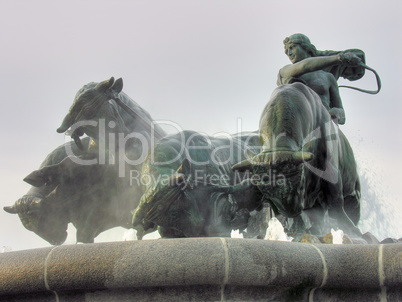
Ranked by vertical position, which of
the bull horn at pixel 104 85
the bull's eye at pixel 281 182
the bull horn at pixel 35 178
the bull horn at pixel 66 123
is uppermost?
the bull horn at pixel 104 85

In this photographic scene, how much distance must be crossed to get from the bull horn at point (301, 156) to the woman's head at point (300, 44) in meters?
4.04

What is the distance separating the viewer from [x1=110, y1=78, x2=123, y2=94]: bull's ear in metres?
6.48

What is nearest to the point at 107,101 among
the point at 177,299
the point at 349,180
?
the point at 349,180

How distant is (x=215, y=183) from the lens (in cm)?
564

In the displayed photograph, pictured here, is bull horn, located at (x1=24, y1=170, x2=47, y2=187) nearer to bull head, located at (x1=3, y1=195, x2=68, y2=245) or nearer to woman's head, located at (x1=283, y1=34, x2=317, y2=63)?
bull head, located at (x1=3, y1=195, x2=68, y2=245)

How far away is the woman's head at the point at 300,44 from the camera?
7.73 meters

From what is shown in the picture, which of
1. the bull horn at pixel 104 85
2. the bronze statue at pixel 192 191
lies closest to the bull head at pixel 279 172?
the bronze statue at pixel 192 191

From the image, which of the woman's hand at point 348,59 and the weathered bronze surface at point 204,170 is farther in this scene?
the woman's hand at point 348,59

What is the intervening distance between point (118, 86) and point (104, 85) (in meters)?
0.21

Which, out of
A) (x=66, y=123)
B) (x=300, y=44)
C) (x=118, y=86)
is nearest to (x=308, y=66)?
(x=300, y=44)

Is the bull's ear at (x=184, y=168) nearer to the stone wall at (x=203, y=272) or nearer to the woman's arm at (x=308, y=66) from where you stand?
the stone wall at (x=203, y=272)

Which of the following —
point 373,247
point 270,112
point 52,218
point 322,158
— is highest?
point 270,112

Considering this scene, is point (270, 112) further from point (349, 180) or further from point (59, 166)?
point (59, 166)

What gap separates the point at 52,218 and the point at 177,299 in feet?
15.1
